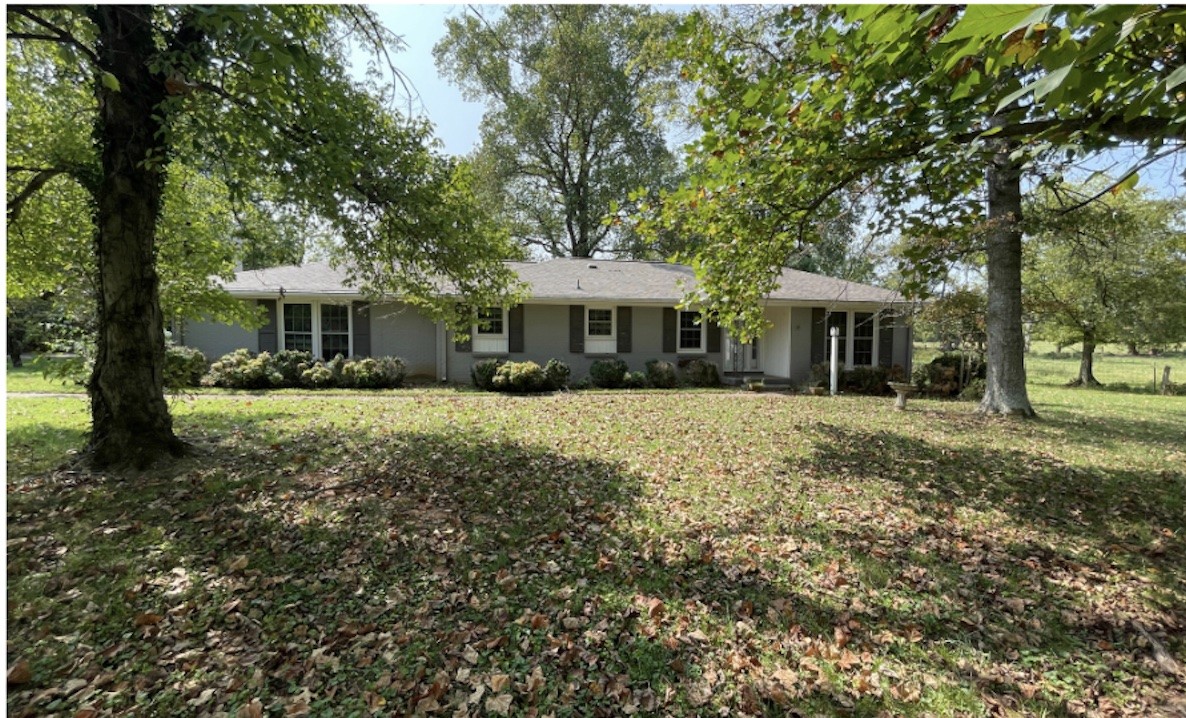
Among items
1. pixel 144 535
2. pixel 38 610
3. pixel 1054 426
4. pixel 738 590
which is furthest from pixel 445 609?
pixel 1054 426

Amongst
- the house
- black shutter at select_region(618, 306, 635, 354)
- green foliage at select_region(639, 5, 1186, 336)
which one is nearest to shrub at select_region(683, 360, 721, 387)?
the house

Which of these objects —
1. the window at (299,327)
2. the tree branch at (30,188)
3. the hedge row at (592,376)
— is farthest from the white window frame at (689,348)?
the tree branch at (30,188)

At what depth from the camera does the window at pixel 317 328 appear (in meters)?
14.3

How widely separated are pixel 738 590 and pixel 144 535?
15.6ft

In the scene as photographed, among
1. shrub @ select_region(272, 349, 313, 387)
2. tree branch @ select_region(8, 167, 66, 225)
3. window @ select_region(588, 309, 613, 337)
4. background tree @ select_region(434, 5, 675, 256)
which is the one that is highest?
background tree @ select_region(434, 5, 675, 256)

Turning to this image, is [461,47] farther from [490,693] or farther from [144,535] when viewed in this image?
[490,693]

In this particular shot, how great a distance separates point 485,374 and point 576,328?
3.23 metres

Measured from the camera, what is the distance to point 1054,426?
9375mm

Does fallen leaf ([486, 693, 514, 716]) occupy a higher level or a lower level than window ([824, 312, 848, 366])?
lower

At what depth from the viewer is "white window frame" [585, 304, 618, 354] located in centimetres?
1533

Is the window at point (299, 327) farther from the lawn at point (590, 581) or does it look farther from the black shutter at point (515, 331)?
the lawn at point (590, 581)

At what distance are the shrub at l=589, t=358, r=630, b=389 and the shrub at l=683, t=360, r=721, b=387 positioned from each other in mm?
2188

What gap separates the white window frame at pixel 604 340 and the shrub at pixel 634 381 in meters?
1.40

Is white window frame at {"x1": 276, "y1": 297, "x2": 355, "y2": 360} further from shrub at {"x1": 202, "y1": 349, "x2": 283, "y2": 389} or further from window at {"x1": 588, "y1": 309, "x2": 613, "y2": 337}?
window at {"x1": 588, "y1": 309, "x2": 613, "y2": 337}
